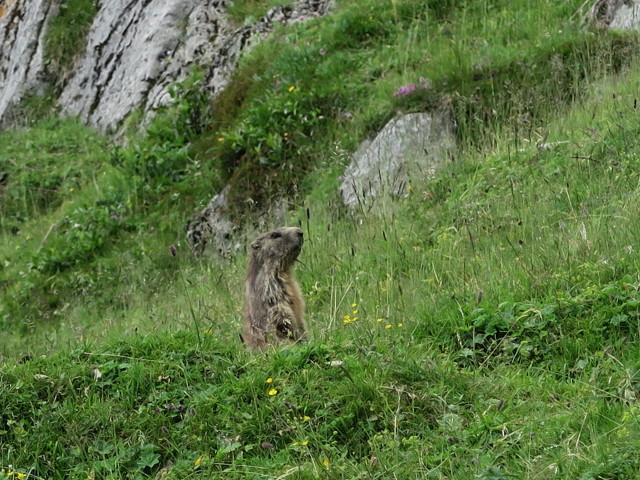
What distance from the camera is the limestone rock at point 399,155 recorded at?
10.3 m

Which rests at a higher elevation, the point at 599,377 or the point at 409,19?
the point at 409,19

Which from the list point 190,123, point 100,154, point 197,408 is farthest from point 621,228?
point 100,154

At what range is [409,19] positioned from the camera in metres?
13.2

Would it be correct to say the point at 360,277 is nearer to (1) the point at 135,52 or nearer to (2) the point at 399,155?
(2) the point at 399,155

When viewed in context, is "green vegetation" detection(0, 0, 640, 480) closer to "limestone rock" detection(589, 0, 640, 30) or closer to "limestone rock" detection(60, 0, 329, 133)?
"limestone rock" detection(589, 0, 640, 30)

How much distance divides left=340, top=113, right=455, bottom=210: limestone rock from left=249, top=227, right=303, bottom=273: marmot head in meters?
2.27

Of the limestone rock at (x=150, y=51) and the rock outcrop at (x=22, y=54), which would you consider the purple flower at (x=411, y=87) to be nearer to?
the limestone rock at (x=150, y=51)

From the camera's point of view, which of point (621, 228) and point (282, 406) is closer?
point (282, 406)

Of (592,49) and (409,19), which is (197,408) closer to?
(592,49)

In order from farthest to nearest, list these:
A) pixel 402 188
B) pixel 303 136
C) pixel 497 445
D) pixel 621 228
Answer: pixel 303 136, pixel 402 188, pixel 621 228, pixel 497 445

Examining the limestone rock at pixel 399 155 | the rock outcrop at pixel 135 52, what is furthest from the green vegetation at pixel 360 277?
the rock outcrop at pixel 135 52

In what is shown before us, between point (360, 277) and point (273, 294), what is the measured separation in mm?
1159

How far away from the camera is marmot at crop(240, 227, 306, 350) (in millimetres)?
6781

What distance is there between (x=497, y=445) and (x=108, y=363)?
254 cm
